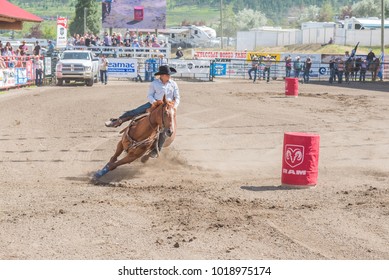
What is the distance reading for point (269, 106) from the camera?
2752cm

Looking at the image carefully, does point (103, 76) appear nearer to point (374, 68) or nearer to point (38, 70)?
point (38, 70)

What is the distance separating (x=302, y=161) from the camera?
12.2 m

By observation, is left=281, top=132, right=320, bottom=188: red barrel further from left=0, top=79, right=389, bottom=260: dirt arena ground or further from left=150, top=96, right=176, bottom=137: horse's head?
left=150, top=96, right=176, bottom=137: horse's head

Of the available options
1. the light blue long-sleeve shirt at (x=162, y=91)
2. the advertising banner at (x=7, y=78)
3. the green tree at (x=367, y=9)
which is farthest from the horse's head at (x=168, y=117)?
the green tree at (x=367, y=9)

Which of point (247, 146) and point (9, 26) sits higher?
point (9, 26)

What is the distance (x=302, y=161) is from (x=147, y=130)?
2551mm

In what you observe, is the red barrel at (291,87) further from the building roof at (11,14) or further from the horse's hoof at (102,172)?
the horse's hoof at (102,172)

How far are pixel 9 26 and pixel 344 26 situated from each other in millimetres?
88640

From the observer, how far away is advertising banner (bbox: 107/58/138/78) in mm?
44281

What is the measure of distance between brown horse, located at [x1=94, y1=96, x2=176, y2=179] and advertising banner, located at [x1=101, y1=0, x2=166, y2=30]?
46.7 m

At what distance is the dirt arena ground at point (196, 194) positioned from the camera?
856 centimetres

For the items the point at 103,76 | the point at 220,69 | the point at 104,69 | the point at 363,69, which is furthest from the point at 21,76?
the point at 363,69

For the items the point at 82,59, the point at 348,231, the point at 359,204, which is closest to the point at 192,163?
the point at 359,204

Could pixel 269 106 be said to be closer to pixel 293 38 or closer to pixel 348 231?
pixel 348 231
